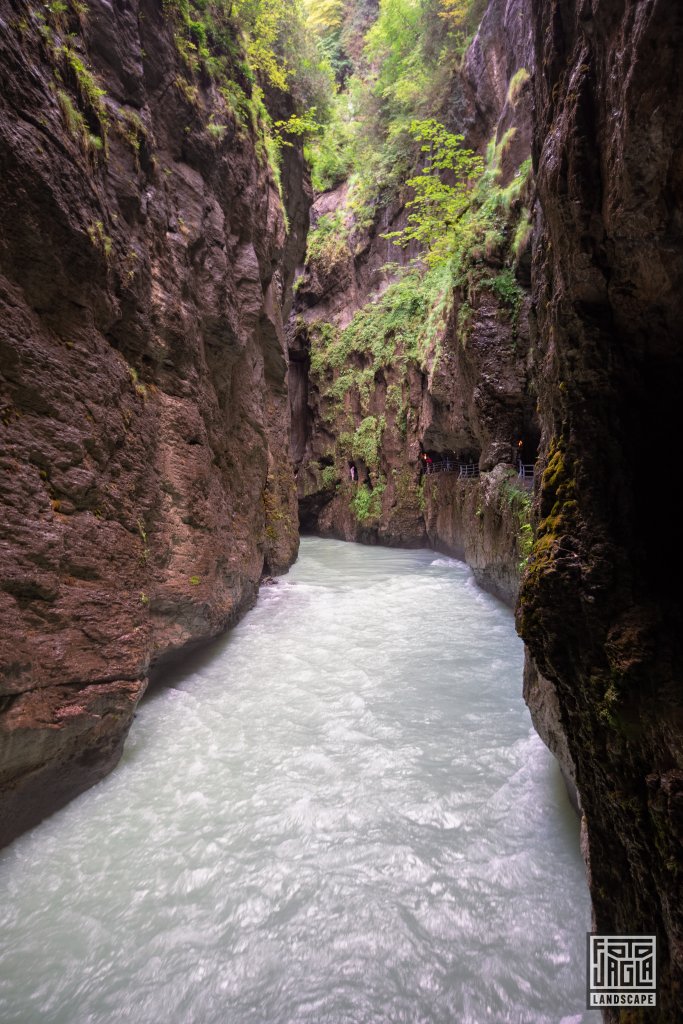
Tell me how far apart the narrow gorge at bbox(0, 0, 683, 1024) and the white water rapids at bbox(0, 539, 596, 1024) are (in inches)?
10.0

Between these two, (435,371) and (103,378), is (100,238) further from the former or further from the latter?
(435,371)

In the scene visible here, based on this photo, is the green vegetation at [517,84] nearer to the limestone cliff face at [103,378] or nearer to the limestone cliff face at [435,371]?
the limestone cliff face at [435,371]

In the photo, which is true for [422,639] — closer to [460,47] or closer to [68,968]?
[68,968]

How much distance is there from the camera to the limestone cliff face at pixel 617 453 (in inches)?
66.4


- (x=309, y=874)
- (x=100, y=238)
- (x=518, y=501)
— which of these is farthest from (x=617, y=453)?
(x=518, y=501)

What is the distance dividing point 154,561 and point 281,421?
734cm

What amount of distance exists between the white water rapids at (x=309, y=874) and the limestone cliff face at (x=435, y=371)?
9.53ft

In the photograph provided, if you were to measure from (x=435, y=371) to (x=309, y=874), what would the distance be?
11.5m

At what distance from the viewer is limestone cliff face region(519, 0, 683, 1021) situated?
66.4 inches

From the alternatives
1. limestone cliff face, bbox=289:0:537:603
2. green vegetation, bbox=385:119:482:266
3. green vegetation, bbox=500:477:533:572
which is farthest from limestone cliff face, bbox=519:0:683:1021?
green vegetation, bbox=385:119:482:266

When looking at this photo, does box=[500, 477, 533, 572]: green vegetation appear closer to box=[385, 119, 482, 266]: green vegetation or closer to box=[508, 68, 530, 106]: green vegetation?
box=[385, 119, 482, 266]: green vegetation

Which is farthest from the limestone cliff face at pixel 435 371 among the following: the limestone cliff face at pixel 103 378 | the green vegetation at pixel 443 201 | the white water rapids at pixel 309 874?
the limestone cliff face at pixel 103 378

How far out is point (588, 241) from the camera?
214cm

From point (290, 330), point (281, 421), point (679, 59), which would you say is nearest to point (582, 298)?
point (679, 59)
